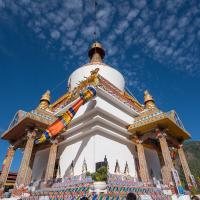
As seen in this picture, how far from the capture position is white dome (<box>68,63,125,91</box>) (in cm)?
2166

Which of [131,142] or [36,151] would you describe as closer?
[131,142]

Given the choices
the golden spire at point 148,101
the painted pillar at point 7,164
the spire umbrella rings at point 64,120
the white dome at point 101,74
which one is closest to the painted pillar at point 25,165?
the spire umbrella rings at point 64,120

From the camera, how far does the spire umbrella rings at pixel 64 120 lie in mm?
13095

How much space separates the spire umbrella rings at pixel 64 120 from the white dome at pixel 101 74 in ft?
20.9

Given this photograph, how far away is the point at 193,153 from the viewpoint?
370 feet

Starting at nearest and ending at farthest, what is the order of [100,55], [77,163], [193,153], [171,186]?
[171,186] < [77,163] < [100,55] < [193,153]

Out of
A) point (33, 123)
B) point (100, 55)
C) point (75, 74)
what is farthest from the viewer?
point (100, 55)

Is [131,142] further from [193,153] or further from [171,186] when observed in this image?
[193,153]

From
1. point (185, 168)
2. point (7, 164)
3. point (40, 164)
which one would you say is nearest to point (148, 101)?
point (185, 168)

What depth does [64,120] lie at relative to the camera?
14055mm

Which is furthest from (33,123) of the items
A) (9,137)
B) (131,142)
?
(131,142)

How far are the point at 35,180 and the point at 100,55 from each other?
62.2ft

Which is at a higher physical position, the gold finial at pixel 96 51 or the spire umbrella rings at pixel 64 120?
the gold finial at pixel 96 51

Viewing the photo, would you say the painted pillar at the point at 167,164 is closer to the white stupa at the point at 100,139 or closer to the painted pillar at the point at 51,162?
the white stupa at the point at 100,139
